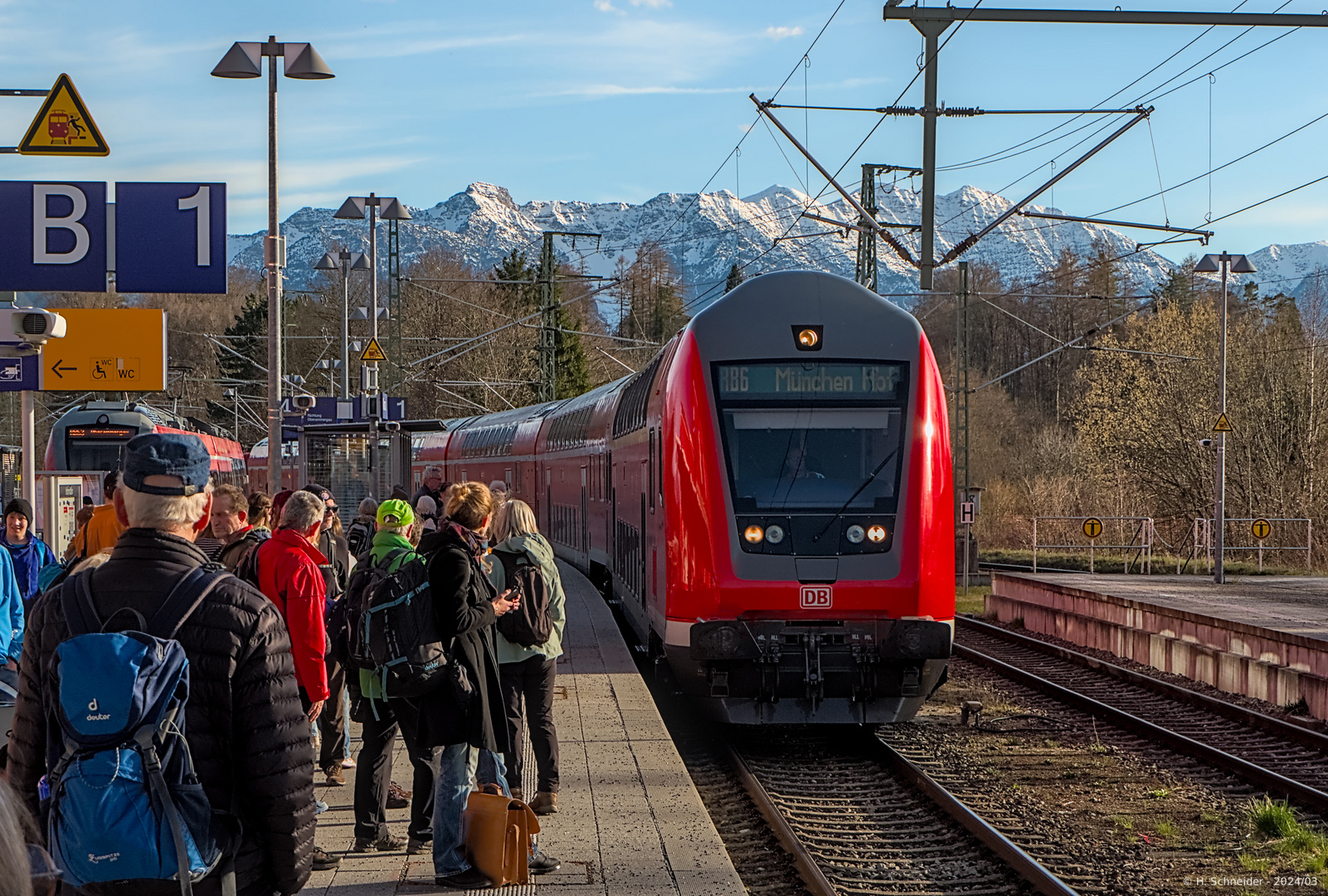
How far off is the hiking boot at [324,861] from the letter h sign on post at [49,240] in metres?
7.48

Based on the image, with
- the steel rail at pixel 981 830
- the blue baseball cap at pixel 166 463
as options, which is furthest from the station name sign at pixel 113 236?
the blue baseball cap at pixel 166 463

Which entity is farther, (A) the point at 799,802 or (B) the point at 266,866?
(A) the point at 799,802

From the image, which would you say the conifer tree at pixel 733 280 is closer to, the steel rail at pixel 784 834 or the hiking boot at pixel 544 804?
the steel rail at pixel 784 834

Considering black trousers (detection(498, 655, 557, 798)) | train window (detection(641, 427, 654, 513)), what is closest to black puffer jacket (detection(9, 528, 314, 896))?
black trousers (detection(498, 655, 557, 798))

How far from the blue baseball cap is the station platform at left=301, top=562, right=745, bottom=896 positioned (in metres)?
2.97

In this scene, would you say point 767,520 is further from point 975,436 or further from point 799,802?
point 975,436

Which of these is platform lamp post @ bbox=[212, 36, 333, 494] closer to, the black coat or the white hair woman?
the white hair woman

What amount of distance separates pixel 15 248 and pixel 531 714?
293 inches

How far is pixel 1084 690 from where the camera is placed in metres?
15.3

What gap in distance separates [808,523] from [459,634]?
487 centimetres

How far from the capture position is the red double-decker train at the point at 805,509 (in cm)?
1038

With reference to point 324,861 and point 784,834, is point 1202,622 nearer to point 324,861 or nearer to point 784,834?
point 784,834

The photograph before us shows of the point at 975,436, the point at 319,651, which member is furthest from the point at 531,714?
the point at 975,436

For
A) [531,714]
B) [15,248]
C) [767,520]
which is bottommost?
[531,714]
